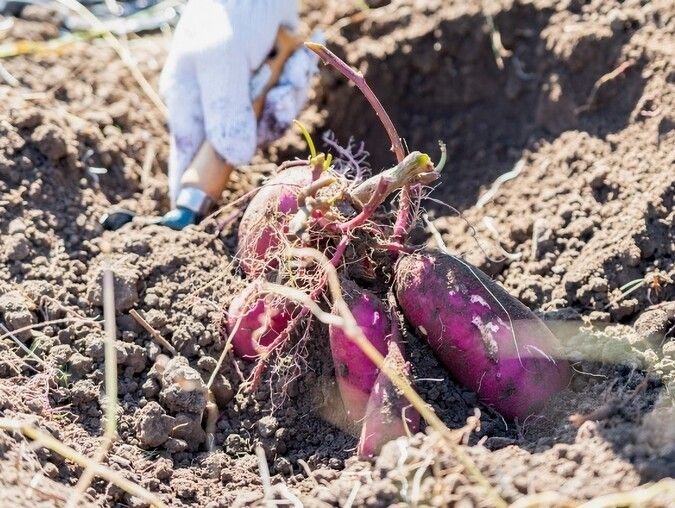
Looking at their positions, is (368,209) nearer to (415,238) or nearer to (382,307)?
(382,307)

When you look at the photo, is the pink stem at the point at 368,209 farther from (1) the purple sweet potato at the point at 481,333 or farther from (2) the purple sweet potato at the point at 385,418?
(2) the purple sweet potato at the point at 385,418

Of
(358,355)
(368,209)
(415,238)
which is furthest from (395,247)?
(415,238)

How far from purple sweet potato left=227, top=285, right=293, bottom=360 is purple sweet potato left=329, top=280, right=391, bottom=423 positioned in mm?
156

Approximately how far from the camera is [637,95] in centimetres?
220

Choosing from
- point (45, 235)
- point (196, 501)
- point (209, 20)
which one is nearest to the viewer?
point (196, 501)

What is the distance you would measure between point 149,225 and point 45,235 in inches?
9.5

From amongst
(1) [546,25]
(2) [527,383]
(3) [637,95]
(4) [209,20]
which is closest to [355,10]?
(1) [546,25]

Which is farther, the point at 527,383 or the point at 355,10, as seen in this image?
the point at 355,10

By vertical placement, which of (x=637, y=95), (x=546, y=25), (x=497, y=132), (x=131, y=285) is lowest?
(x=131, y=285)

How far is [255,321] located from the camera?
69.2 inches

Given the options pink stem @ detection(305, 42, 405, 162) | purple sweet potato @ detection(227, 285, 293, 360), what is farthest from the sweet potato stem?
purple sweet potato @ detection(227, 285, 293, 360)

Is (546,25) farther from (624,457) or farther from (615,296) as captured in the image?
(624,457)

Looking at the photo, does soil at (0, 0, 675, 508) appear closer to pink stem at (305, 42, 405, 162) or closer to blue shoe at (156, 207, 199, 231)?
blue shoe at (156, 207, 199, 231)

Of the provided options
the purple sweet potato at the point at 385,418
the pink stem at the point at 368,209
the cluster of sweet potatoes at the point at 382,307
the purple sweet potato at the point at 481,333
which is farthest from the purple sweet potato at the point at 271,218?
the purple sweet potato at the point at 385,418
